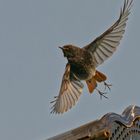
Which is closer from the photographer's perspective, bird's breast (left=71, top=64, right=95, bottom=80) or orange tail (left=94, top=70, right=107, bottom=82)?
orange tail (left=94, top=70, right=107, bottom=82)

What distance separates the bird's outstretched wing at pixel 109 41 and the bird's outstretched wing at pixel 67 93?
0.63ft

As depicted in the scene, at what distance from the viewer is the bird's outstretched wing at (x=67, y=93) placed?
194 inches

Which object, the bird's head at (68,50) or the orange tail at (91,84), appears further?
the bird's head at (68,50)

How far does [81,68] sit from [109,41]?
0.36m

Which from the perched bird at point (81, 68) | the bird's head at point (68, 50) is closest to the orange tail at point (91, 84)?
the perched bird at point (81, 68)

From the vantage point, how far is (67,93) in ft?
16.6

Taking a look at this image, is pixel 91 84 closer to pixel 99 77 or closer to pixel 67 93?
pixel 99 77

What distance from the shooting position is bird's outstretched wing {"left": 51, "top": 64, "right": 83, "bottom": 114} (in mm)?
4922

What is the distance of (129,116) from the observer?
4.25 m

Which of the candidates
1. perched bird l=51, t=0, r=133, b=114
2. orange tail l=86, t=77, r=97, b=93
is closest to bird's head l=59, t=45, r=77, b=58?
perched bird l=51, t=0, r=133, b=114

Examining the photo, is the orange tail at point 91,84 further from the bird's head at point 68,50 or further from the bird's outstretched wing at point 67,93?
the bird's head at point 68,50

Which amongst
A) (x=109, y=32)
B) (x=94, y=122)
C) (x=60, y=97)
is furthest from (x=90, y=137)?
(x=109, y=32)

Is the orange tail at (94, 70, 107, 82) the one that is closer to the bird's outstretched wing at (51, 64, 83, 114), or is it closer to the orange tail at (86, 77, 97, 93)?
the orange tail at (86, 77, 97, 93)

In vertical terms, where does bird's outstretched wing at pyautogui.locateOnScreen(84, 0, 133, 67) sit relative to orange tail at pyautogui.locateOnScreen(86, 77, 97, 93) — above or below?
above
